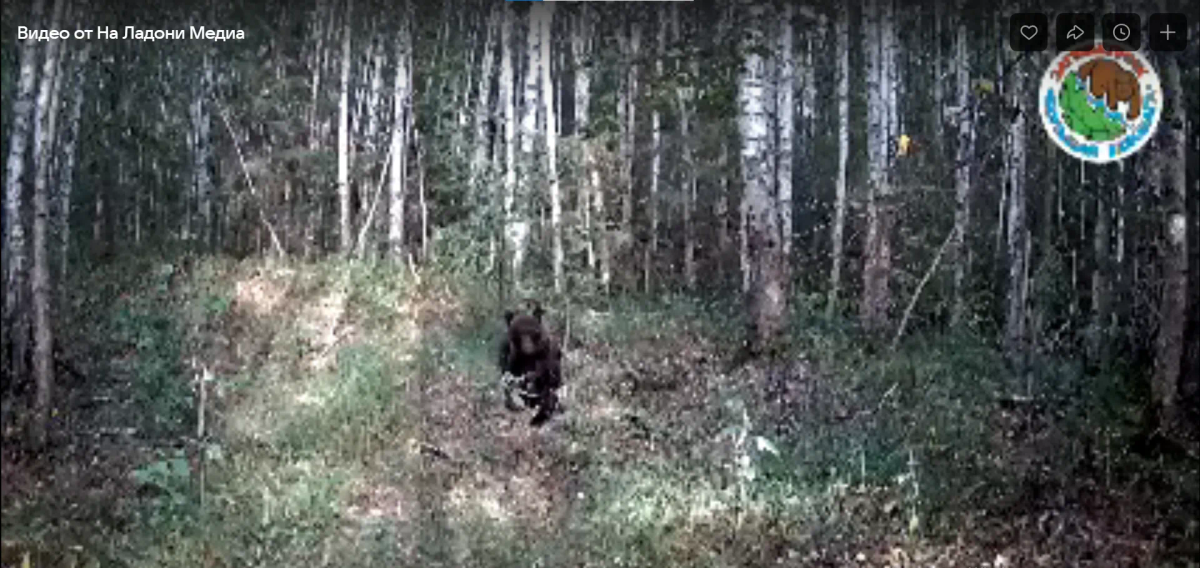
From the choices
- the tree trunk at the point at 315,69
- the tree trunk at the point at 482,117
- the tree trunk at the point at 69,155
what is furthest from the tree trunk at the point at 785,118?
the tree trunk at the point at 69,155

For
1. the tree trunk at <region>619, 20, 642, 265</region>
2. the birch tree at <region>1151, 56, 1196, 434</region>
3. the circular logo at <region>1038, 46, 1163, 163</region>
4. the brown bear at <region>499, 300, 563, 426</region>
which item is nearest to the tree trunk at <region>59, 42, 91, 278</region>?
the brown bear at <region>499, 300, 563, 426</region>

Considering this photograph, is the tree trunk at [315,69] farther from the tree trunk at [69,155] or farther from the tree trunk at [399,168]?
the tree trunk at [69,155]

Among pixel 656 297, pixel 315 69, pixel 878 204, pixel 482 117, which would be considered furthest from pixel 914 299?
pixel 315 69

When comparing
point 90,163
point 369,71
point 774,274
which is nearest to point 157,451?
point 90,163

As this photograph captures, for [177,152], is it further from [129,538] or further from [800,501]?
[800,501]

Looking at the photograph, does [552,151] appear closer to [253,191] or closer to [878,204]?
[253,191]

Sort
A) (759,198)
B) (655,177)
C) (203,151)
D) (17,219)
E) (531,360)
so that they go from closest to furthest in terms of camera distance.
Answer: (17,219) < (203,151) < (531,360) < (655,177) < (759,198)

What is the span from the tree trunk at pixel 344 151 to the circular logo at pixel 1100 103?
9.33ft

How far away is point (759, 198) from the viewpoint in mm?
4910

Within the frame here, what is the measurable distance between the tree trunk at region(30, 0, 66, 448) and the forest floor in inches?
11.8

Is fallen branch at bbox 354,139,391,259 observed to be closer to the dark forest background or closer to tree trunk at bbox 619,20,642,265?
the dark forest background

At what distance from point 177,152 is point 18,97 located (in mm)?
564

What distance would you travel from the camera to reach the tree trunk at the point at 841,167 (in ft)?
15.6

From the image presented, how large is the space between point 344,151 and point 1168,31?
3292 millimetres
